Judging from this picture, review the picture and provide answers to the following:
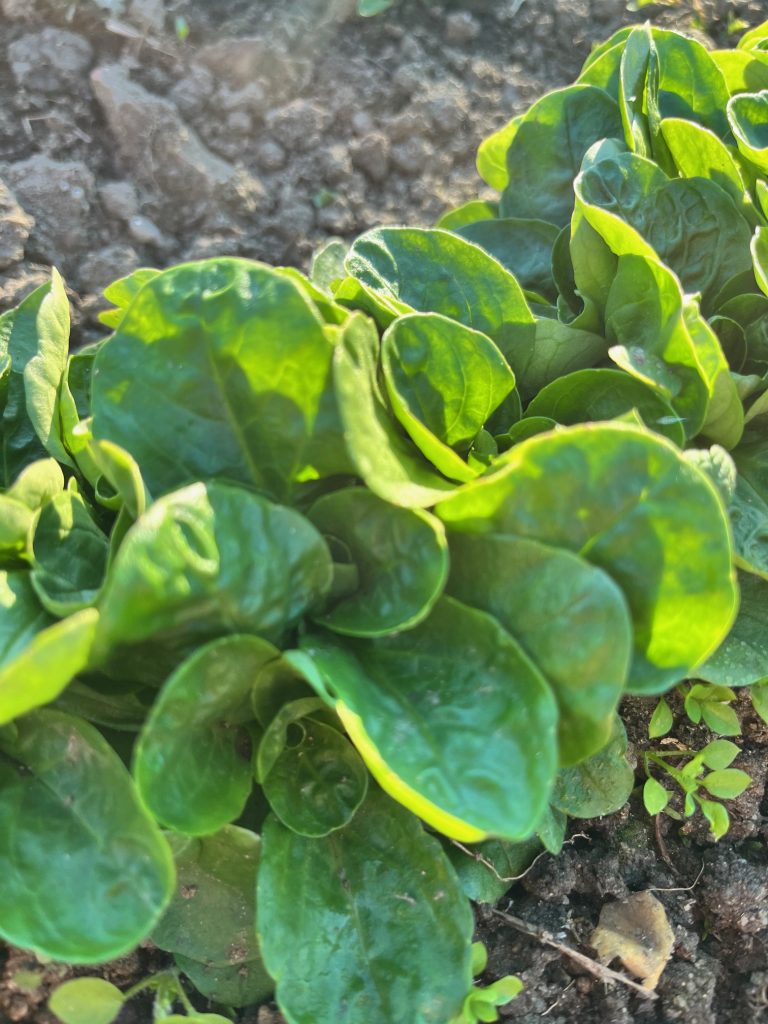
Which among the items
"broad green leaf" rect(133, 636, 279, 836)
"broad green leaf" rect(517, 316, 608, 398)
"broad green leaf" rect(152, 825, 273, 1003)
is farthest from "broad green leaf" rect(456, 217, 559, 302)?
"broad green leaf" rect(152, 825, 273, 1003)

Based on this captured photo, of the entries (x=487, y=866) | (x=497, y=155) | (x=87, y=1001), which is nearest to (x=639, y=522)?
(x=487, y=866)

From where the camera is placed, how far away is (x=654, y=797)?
1.47m

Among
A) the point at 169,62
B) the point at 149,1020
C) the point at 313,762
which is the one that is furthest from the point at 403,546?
the point at 169,62

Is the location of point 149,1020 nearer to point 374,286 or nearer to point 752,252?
point 374,286

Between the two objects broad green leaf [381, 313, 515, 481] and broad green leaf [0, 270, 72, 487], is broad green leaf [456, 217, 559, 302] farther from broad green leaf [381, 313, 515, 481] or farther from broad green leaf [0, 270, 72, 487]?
broad green leaf [0, 270, 72, 487]

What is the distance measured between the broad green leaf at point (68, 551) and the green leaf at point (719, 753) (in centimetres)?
94

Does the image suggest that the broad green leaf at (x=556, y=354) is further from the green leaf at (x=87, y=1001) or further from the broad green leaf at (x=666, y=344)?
the green leaf at (x=87, y=1001)

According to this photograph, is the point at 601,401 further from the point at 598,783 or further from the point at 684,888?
the point at 684,888

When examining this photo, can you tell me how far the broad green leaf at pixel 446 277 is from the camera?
4.78ft

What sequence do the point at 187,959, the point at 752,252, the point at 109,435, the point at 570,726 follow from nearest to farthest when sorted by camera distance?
the point at 570,726
the point at 109,435
the point at 187,959
the point at 752,252

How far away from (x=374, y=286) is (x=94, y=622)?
0.70m

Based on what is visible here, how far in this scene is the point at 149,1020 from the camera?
1.36 m

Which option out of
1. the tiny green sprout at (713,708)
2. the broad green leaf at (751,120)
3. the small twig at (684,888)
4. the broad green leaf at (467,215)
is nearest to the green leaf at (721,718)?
the tiny green sprout at (713,708)

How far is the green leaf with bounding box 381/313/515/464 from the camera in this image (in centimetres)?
125
